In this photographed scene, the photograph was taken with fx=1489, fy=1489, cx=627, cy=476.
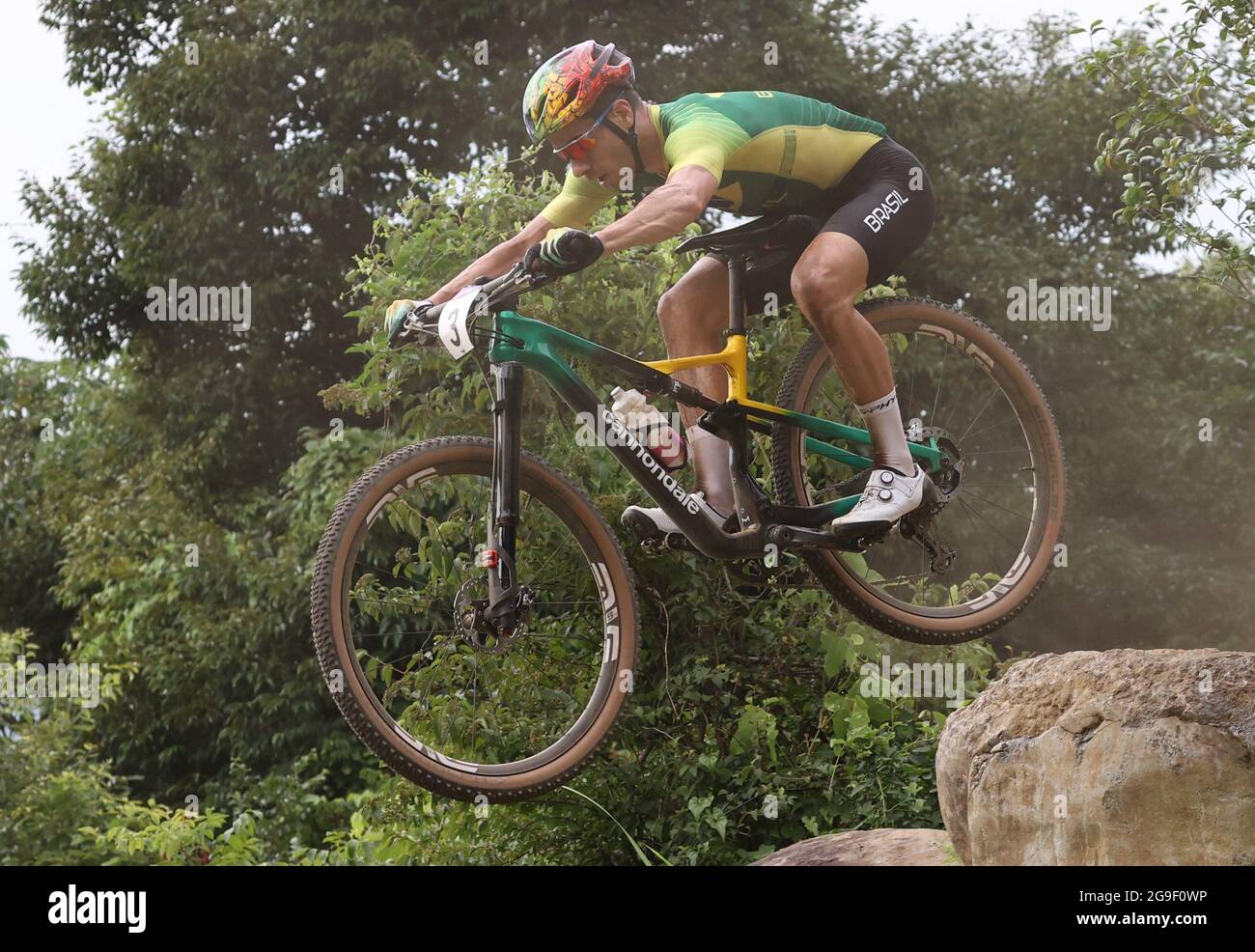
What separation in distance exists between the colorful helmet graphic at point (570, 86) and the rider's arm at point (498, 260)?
1.40 ft

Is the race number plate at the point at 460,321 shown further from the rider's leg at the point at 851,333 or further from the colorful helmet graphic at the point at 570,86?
the rider's leg at the point at 851,333

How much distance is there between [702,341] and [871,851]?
218 cm

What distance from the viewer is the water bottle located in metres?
4.27

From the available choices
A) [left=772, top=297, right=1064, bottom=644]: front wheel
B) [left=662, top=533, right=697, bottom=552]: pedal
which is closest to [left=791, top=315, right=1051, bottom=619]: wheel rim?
[left=772, top=297, right=1064, bottom=644]: front wheel

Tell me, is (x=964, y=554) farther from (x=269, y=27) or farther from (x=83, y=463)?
(x=83, y=463)

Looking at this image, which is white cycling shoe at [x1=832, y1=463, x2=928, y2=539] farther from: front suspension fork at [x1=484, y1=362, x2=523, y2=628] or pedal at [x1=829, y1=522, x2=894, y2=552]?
front suspension fork at [x1=484, y1=362, x2=523, y2=628]

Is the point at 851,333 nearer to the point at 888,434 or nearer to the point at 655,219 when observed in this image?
the point at 888,434

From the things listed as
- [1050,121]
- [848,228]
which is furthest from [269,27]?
[848,228]

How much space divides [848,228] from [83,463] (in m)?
17.3

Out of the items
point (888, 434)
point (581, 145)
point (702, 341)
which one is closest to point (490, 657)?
point (702, 341)

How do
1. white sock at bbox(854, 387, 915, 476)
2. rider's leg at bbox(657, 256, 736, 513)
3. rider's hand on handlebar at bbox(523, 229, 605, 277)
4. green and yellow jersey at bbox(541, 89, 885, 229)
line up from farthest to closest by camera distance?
rider's leg at bbox(657, 256, 736, 513)
white sock at bbox(854, 387, 915, 476)
green and yellow jersey at bbox(541, 89, 885, 229)
rider's hand on handlebar at bbox(523, 229, 605, 277)

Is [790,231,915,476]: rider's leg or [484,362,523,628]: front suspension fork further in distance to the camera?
[790,231,915,476]: rider's leg

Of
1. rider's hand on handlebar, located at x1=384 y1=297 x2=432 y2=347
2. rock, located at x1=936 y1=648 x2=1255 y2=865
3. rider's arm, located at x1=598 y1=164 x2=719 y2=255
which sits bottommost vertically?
rock, located at x1=936 y1=648 x2=1255 y2=865
